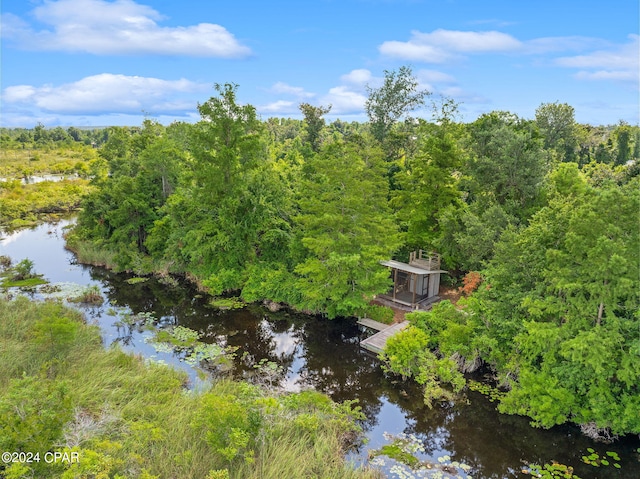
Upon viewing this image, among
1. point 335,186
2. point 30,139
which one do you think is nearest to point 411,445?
point 335,186

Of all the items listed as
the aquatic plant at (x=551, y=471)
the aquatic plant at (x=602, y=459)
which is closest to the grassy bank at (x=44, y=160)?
the aquatic plant at (x=551, y=471)

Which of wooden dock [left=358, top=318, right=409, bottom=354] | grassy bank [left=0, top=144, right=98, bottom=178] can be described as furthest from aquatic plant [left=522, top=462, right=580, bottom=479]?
grassy bank [left=0, top=144, right=98, bottom=178]

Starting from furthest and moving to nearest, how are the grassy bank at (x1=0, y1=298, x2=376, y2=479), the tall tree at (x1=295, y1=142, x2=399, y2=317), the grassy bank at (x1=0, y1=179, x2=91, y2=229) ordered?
the grassy bank at (x1=0, y1=179, x2=91, y2=229) → the tall tree at (x1=295, y1=142, x2=399, y2=317) → the grassy bank at (x1=0, y1=298, x2=376, y2=479)

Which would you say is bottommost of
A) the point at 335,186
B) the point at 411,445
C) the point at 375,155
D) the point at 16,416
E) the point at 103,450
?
the point at 411,445

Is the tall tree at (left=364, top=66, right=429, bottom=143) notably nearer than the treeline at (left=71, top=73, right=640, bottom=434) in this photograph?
No

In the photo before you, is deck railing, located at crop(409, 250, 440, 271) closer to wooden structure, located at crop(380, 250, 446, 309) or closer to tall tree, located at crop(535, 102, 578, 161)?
wooden structure, located at crop(380, 250, 446, 309)

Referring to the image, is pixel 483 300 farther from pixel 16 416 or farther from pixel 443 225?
pixel 16 416
